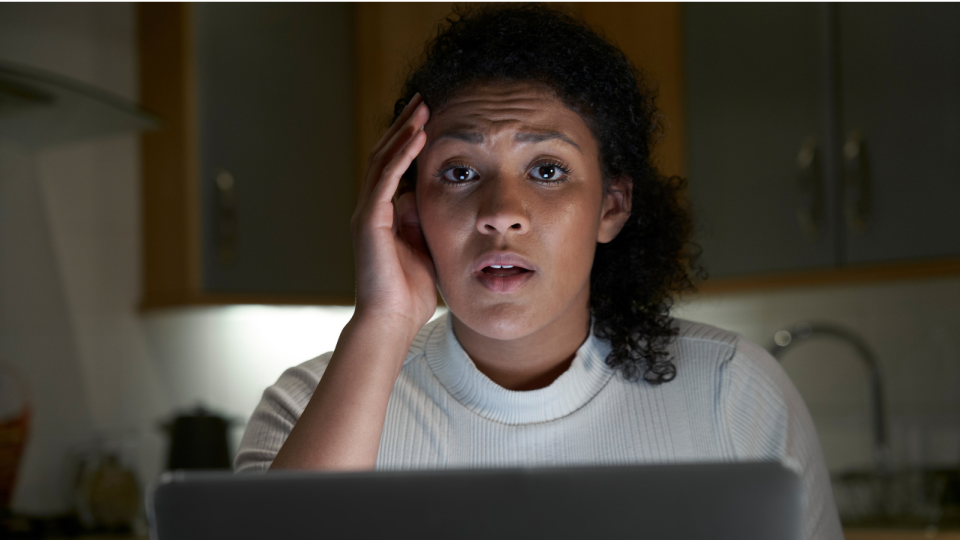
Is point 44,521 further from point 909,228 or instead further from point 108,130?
point 909,228

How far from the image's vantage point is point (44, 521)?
212 cm

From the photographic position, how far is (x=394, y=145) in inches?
43.9

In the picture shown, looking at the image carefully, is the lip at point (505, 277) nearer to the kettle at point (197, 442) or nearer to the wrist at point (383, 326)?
the wrist at point (383, 326)

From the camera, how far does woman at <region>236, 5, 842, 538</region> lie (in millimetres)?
1054

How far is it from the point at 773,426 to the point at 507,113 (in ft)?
1.62

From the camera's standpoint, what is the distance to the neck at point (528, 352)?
1164 mm

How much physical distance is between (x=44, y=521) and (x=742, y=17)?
2097 mm

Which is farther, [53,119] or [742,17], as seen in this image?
[742,17]

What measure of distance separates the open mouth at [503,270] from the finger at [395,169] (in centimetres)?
15

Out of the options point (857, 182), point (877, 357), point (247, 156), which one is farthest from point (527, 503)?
point (247, 156)

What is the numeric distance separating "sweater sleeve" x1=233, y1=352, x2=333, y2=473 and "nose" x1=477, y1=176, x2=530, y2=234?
30cm

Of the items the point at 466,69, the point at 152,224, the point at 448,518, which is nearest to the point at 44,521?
the point at 152,224

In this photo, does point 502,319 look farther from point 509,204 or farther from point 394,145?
point 394,145

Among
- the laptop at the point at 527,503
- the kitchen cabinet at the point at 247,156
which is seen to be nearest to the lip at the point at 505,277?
the laptop at the point at 527,503
